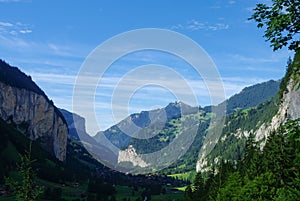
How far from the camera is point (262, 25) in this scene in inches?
535

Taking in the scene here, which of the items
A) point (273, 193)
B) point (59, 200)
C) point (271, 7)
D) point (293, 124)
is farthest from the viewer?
point (59, 200)

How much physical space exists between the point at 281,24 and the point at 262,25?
95 cm

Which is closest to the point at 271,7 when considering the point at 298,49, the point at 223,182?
the point at 298,49

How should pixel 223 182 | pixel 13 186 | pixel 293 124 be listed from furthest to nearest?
1. pixel 223 182
2. pixel 13 186
3. pixel 293 124

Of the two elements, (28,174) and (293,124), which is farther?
(28,174)

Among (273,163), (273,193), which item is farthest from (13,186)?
(273,163)

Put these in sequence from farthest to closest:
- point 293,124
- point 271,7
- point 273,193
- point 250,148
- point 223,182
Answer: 1. point 250,148
2. point 223,182
3. point 273,193
4. point 271,7
5. point 293,124

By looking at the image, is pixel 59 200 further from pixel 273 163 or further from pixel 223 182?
pixel 273 163

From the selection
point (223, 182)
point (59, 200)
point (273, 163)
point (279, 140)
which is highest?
point (279, 140)

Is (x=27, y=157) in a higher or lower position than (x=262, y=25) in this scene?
lower

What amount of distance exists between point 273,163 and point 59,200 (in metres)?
132

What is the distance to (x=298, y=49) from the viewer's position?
12.7 metres

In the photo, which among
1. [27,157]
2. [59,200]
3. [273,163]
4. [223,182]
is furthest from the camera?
[59,200]

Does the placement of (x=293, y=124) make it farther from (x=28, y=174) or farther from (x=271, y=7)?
(x=28, y=174)
